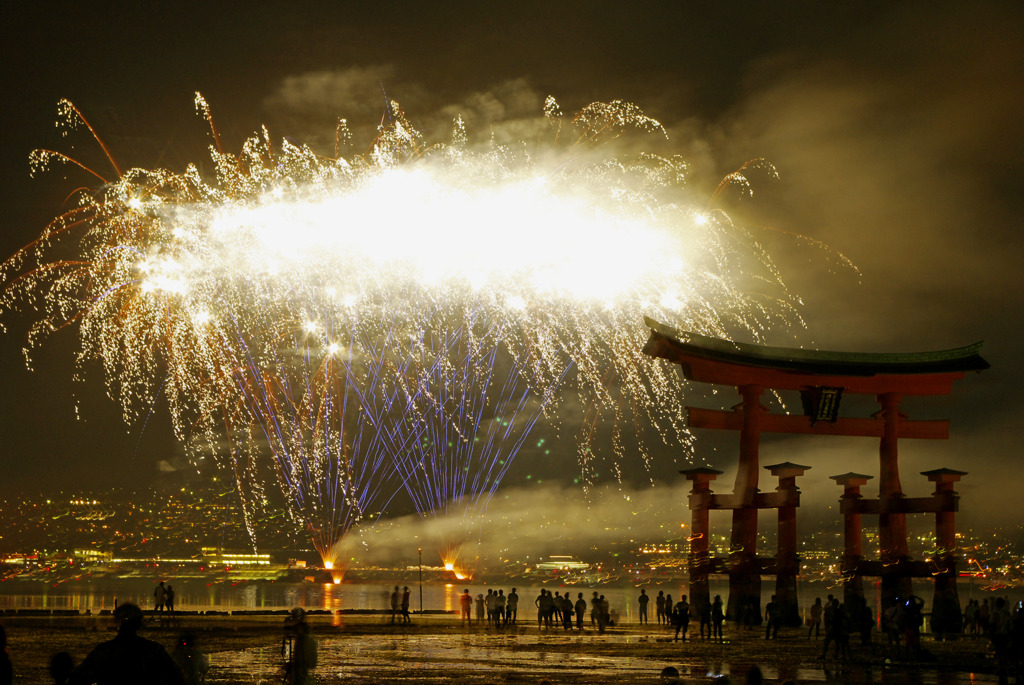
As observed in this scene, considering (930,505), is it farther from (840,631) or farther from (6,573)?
(6,573)

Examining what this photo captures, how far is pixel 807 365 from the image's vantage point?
3250 centimetres

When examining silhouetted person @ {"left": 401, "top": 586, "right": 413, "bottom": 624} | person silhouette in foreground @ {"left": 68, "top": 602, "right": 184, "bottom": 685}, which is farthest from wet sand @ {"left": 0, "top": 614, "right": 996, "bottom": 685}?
person silhouette in foreground @ {"left": 68, "top": 602, "right": 184, "bottom": 685}

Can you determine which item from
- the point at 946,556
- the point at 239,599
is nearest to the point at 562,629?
the point at 946,556

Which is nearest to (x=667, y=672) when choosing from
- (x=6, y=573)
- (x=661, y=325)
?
(x=661, y=325)

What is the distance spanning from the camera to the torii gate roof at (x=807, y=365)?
31.2m

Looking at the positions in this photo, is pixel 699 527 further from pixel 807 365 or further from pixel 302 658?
pixel 302 658

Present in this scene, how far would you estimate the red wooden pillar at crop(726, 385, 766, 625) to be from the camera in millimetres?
32219

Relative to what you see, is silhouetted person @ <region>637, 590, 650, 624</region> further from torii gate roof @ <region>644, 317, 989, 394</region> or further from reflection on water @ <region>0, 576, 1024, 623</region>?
torii gate roof @ <region>644, 317, 989, 394</region>

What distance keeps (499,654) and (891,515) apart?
1985 cm

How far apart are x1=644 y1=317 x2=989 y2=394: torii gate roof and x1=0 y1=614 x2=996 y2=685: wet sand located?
9048mm

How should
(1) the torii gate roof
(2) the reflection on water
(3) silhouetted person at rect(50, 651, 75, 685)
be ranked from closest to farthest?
(3) silhouetted person at rect(50, 651, 75, 685) → (1) the torii gate roof → (2) the reflection on water

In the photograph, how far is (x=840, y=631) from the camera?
2031cm

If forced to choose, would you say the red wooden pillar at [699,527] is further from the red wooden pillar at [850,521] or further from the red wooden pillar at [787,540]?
the red wooden pillar at [850,521]

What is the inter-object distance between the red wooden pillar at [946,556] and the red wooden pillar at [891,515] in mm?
1096
